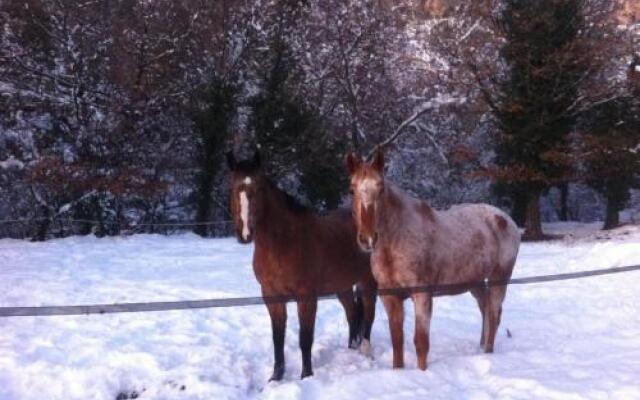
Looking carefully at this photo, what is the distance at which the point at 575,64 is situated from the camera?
2178 centimetres

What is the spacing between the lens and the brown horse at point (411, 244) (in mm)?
4637

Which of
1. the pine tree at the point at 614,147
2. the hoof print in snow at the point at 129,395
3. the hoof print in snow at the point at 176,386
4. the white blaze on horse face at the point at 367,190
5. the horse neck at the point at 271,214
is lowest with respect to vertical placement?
the hoof print in snow at the point at 129,395

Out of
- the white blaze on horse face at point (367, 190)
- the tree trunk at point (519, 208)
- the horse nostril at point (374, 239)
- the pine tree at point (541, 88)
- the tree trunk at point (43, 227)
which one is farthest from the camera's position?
the tree trunk at point (519, 208)

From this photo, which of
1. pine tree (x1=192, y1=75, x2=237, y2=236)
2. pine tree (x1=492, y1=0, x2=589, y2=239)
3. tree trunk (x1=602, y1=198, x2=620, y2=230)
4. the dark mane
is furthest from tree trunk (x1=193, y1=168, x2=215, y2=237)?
tree trunk (x1=602, y1=198, x2=620, y2=230)

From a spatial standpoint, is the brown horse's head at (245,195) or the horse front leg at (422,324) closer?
the brown horse's head at (245,195)

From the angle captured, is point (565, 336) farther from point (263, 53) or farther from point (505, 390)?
point (263, 53)

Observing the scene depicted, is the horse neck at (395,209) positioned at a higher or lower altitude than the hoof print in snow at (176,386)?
higher

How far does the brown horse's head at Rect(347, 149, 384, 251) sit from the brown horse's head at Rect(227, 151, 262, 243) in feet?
2.74

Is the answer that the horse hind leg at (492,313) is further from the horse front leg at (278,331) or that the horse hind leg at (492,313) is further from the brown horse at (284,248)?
the horse front leg at (278,331)

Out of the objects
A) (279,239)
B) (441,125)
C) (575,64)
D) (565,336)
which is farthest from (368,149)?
(279,239)

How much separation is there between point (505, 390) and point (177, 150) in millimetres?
19255

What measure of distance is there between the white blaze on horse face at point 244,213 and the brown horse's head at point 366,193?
88 centimetres

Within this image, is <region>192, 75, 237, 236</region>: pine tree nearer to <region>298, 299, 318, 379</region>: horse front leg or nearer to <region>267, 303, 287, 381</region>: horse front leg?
<region>267, 303, 287, 381</region>: horse front leg

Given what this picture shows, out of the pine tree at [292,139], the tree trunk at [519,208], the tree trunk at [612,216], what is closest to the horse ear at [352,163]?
the pine tree at [292,139]
